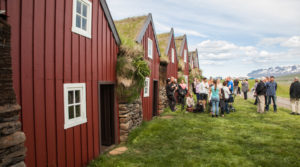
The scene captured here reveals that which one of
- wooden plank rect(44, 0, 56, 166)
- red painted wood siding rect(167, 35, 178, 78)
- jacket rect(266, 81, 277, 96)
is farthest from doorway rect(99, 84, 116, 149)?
jacket rect(266, 81, 277, 96)

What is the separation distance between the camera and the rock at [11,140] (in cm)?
302

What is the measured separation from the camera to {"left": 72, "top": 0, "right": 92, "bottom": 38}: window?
5340 millimetres

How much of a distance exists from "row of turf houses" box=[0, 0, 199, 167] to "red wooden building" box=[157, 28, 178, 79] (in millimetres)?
8049

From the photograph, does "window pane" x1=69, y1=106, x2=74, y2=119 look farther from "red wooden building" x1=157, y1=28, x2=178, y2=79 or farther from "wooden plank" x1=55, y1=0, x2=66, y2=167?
"red wooden building" x1=157, y1=28, x2=178, y2=79

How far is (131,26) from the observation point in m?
11.0

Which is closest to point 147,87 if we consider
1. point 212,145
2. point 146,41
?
point 146,41

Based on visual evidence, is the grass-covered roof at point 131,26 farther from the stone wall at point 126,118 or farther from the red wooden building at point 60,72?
the stone wall at point 126,118

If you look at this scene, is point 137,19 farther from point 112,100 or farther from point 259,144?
point 259,144

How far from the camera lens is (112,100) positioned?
302 inches

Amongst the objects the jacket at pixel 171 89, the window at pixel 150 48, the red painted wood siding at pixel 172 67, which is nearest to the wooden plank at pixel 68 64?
the window at pixel 150 48

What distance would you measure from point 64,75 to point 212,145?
17.4ft

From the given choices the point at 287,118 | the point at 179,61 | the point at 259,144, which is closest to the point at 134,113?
the point at 259,144

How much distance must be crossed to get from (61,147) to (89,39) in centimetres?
313

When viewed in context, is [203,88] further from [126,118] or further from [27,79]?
[27,79]
